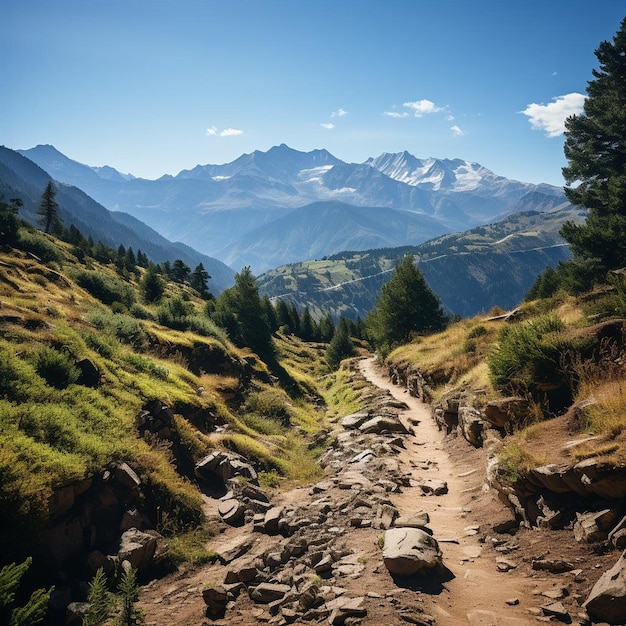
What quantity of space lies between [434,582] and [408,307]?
4110 cm

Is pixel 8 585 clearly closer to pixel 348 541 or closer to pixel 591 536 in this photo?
pixel 348 541

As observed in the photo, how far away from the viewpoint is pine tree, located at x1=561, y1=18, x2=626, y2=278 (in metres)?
25.9

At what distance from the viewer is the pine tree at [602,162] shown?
85.1ft

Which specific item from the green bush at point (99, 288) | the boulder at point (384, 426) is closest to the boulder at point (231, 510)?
the boulder at point (384, 426)

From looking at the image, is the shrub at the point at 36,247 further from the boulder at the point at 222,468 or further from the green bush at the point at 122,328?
the boulder at the point at 222,468

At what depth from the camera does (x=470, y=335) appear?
2450 centimetres

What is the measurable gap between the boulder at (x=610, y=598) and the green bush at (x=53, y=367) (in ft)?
38.7

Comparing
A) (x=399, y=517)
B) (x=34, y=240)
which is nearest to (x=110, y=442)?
(x=399, y=517)

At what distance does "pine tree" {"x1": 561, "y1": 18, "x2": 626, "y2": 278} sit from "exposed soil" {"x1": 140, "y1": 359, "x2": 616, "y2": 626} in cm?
2454

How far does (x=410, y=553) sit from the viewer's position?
6320mm

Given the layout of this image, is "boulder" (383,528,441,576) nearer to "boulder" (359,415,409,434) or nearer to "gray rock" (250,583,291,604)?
"gray rock" (250,583,291,604)

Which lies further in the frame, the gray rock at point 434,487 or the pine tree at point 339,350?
the pine tree at point 339,350

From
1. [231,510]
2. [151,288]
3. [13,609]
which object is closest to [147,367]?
[231,510]

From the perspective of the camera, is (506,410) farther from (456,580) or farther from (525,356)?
(456,580)
